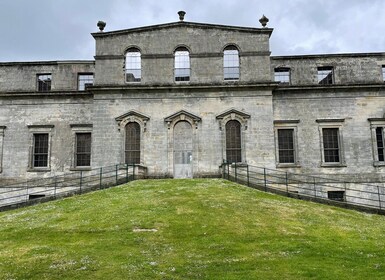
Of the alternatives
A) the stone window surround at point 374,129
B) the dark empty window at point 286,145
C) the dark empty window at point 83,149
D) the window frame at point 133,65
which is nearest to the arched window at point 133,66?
the window frame at point 133,65

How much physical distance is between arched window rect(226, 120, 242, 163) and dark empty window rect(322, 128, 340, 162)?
539 cm

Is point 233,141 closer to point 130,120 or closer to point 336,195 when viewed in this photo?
point 130,120

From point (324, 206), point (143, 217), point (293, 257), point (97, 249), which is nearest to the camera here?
point (293, 257)

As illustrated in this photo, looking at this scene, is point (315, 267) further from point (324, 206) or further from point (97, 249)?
point (324, 206)

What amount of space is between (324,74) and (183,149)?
1048 cm

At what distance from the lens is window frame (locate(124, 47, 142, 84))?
2738 centimetres

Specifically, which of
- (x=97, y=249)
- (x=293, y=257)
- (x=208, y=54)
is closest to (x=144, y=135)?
(x=208, y=54)

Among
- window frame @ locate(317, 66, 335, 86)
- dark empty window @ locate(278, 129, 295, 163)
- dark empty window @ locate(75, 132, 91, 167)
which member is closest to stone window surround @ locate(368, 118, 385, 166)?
window frame @ locate(317, 66, 335, 86)

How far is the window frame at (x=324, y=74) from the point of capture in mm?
28188

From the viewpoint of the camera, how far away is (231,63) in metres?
27.3

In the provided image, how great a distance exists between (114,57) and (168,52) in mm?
3403

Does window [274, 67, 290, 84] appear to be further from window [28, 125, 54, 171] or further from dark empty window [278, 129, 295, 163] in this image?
window [28, 125, 54, 171]

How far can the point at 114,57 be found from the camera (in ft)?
89.9

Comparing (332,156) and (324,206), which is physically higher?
(332,156)
